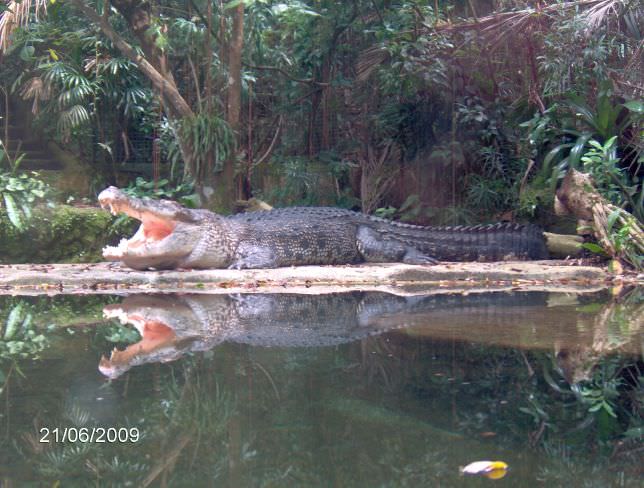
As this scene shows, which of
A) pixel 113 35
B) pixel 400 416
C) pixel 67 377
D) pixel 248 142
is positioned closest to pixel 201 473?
pixel 400 416

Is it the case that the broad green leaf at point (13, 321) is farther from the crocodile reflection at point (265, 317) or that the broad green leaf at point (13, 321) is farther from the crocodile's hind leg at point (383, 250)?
the crocodile's hind leg at point (383, 250)

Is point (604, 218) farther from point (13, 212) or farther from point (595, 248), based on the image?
point (13, 212)

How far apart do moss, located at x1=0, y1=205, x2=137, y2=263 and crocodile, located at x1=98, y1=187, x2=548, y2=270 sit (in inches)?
57.8

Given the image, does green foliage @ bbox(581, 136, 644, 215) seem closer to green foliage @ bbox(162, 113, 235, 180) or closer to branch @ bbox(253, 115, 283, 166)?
green foliage @ bbox(162, 113, 235, 180)

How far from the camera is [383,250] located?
815 cm

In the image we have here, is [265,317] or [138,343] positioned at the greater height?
[138,343]

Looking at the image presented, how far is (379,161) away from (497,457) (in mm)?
8545

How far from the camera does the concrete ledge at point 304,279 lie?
6504 mm

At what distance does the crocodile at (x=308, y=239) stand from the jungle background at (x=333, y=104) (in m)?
1.03

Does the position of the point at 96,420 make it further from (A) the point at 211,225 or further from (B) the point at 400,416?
(A) the point at 211,225

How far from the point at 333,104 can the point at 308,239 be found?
3761 mm

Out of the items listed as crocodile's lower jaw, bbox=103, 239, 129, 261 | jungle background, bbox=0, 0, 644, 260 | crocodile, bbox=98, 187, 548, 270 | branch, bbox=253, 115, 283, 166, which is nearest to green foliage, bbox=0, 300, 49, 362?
crocodile's lower jaw, bbox=103, 239, 129, 261

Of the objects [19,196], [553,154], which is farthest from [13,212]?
[553,154]

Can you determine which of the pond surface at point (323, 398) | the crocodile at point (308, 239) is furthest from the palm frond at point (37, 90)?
the pond surface at point (323, 398)
